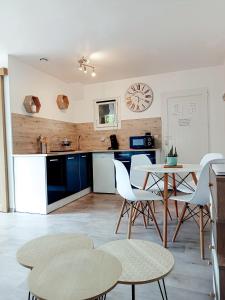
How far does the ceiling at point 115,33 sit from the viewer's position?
239 cm

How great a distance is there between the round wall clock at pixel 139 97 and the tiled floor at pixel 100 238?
2008mm

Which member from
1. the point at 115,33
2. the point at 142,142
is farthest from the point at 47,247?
the point at 142,142

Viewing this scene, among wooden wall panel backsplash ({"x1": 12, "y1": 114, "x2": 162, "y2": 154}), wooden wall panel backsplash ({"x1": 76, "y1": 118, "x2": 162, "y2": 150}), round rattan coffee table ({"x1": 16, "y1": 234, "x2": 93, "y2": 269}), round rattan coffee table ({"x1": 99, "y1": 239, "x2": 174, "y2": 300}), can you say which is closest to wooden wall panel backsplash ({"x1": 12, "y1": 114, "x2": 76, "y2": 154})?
wooden wall panel backsplash ({"x1": 12, "y1": 114, "x2": 162, "y2": 154})

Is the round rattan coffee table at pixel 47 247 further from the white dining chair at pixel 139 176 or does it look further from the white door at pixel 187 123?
the white door at pixel 187 123

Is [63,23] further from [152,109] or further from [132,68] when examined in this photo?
[152,109]

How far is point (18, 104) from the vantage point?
3748mm

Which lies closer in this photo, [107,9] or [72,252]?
[72,252]

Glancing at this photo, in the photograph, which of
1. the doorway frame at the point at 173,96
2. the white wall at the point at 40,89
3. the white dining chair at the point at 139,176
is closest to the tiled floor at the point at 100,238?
the white dining chair at the point at 139,176

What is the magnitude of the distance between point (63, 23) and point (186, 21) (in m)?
1.44

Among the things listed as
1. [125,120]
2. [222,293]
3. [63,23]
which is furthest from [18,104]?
[222,293]

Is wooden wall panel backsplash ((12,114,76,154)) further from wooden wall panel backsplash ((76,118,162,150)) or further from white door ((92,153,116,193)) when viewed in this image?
white door ((92,153,116,193))

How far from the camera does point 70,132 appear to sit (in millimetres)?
5398

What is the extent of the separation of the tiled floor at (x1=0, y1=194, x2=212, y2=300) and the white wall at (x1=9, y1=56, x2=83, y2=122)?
1794 millimetres

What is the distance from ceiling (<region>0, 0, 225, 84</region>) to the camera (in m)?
2.39
